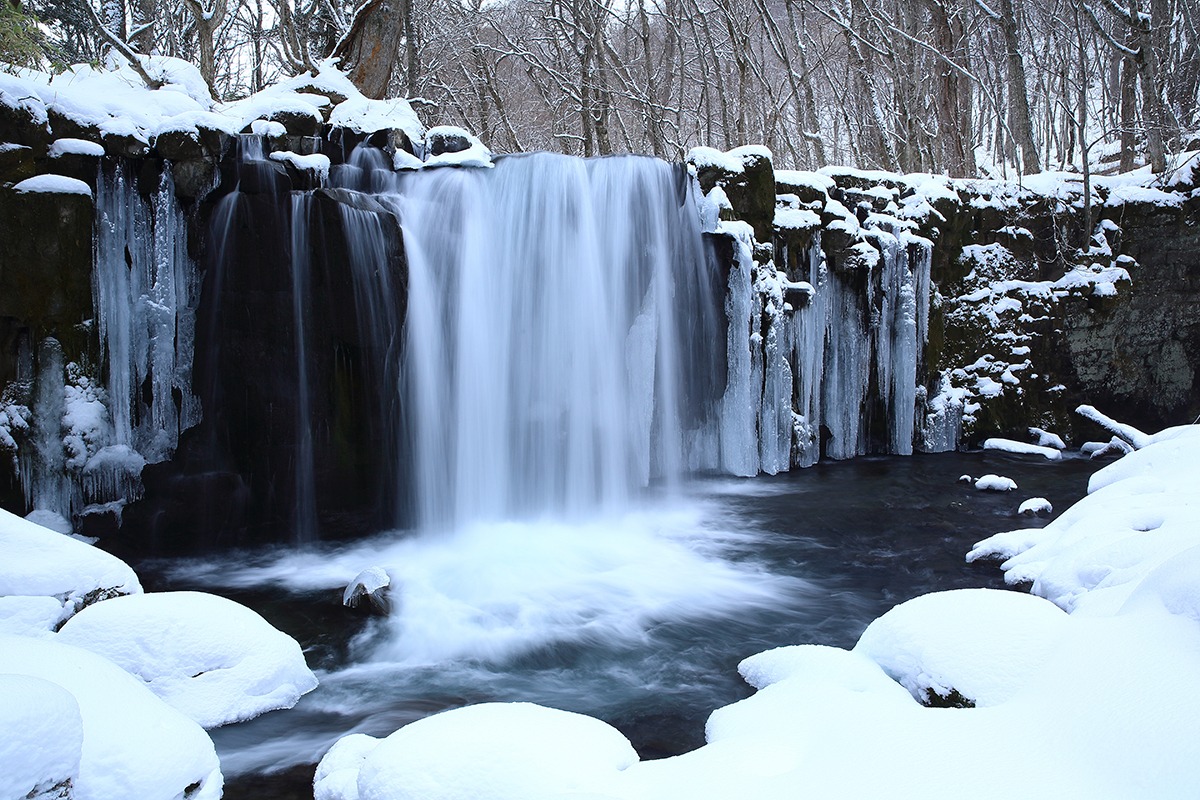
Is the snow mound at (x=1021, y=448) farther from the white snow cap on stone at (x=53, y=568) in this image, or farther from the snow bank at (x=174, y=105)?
the white snow cap on stone at (x=53, y=568)

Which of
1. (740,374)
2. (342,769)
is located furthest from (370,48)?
(342,769)

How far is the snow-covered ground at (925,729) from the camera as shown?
2.47m

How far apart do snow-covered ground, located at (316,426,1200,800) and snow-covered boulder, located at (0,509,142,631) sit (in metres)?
1.79

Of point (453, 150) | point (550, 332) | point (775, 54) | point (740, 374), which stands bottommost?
point (740, 374)

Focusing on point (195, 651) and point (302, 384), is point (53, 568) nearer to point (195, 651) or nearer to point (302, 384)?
point (195, 651)

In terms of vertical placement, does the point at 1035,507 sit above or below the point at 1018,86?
below

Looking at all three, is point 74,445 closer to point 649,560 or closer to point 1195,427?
point 649,560

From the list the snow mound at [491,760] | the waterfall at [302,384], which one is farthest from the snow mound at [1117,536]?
the waterfall at [302,384]

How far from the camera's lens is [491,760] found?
2625mm

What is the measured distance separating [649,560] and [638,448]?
2.40m

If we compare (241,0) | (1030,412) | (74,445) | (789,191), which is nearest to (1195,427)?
(1030,412)

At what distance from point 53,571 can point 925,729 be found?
425cm

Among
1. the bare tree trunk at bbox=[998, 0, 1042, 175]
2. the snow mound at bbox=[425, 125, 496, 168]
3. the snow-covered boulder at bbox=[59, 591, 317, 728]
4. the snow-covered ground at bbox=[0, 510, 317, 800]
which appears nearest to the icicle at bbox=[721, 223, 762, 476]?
the snow mound at bbox=[425, 125, 496, 168]

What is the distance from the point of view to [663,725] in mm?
3879
